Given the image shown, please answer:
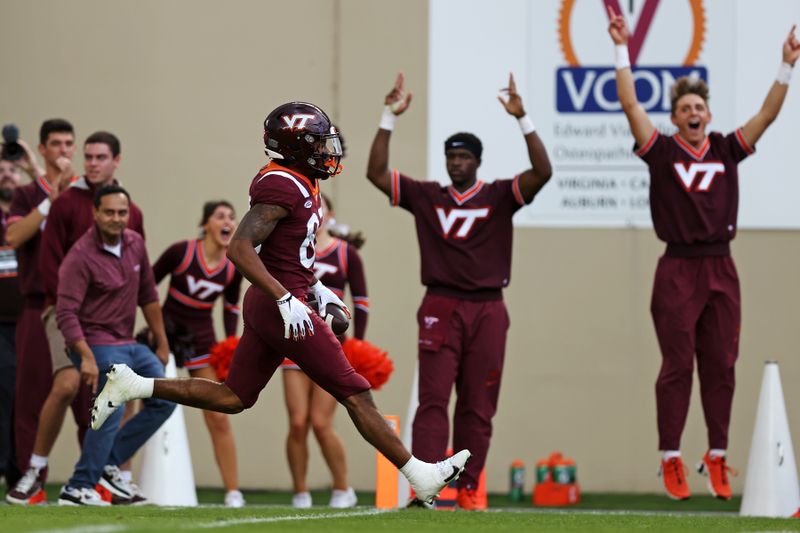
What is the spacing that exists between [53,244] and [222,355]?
5.20 feet

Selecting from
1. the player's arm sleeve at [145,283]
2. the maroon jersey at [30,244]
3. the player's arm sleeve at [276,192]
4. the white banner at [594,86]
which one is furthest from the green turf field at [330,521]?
the white banner at [594,86]

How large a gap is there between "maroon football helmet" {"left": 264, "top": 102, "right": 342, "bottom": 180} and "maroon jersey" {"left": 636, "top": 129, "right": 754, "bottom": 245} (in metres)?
2.91

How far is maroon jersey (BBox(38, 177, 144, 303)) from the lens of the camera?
9.84 meters

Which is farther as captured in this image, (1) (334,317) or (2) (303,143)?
(1) (334,317)

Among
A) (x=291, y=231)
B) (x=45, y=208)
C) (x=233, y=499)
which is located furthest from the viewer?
(x=233, y=499)

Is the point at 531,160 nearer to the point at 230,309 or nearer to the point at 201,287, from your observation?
the point at 201,287

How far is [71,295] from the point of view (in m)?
9.22

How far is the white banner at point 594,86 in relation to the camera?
12.9 metres

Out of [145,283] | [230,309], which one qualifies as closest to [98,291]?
[145,283]

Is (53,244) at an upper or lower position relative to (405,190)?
lower

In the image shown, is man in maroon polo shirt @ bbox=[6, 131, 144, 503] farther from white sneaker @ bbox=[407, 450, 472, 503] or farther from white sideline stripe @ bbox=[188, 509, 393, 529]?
white sneaker @ bbox=[407, 450, 472, 503]

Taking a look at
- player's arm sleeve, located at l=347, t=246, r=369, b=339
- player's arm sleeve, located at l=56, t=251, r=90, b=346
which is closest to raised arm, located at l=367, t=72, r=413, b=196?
player's arm sleeve, located at l=347, t=246, r=369, b=339

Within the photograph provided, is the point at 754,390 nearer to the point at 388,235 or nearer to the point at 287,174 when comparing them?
the point at 388,235

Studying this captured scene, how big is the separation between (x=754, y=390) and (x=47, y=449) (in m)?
6.18
